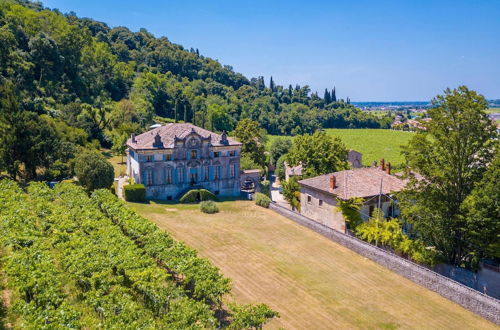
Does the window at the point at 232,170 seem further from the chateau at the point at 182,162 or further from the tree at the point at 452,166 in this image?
the tree at the point at 452,166

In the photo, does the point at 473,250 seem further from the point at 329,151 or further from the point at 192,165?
the point at 192,165

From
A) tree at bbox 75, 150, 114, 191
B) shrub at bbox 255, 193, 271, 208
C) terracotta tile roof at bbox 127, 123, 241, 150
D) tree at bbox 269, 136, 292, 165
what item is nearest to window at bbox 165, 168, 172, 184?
terracotta tile roof at bbox 127, 123, 241, 150

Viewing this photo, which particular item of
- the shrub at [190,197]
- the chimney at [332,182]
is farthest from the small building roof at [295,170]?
the chimney at [332,182]

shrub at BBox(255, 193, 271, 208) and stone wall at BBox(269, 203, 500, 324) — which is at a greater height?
shrub at BBox(255, 193, 271, 208)

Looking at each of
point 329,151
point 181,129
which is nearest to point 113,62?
point 181,129

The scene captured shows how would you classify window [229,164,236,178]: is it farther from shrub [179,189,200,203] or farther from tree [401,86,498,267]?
tree [401,86,498,267]

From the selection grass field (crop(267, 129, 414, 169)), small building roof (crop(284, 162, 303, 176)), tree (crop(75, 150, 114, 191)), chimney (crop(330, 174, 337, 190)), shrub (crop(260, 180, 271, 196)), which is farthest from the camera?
grass field (crop(267, 129, 414, 169))

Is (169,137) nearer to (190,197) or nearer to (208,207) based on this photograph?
(190,197)
